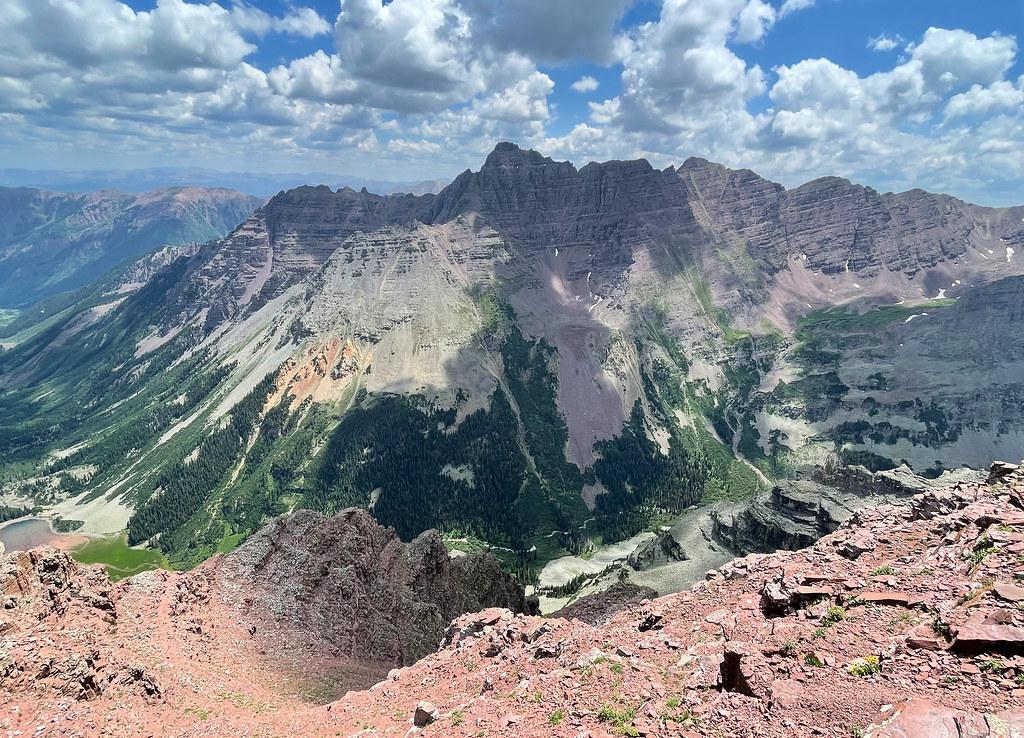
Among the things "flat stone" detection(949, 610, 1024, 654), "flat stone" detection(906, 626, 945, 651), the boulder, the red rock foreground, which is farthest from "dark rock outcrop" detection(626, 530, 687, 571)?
"flat stone" detection(949, 610, 1024, 654)

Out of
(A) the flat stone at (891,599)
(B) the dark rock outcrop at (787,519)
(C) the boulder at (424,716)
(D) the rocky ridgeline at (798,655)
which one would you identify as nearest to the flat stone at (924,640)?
(D) the rocky ridgeline at (798,655)

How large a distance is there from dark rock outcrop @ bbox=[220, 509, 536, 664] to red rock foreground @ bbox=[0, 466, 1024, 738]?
13372mm

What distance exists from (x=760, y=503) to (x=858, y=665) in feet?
549

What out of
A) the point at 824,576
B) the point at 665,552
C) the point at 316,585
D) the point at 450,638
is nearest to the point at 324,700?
the point at 450,638

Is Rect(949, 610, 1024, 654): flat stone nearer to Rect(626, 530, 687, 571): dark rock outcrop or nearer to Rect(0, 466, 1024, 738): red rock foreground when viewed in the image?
Rect(0, 466, 1024, 738): red rock foreground

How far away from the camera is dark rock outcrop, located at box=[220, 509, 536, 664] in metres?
75.0

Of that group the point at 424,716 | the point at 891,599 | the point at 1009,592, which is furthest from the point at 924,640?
the point at 424,716

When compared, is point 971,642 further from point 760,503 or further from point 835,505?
point 760,503

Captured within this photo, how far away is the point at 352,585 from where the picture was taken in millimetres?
82500

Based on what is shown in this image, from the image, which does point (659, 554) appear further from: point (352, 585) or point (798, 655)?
point (798, 655)

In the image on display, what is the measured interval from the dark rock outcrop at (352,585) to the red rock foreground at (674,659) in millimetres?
13372

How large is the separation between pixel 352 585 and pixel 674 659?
62.7m

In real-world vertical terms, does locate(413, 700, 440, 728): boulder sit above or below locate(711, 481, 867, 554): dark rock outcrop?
above

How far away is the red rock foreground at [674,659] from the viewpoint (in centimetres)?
2167
